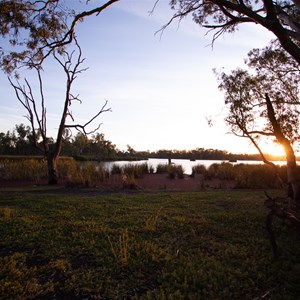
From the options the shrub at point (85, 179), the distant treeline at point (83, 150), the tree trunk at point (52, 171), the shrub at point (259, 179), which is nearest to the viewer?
the shrub at point (85, 179)

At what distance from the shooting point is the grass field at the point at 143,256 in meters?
3.46

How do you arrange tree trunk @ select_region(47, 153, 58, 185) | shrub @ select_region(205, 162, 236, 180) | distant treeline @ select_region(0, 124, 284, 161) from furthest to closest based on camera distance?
1. distant treeline @ select_region(0, 124, 284, 161)
2. shrub @ select_region(205, 162, 236, 180)
3. tree trunk @ select_region(47, 153, 58, 185)

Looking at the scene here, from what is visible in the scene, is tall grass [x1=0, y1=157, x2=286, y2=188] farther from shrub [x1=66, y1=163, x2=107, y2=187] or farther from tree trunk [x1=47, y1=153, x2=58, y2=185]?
tree trunk [x1=47, y1=153, x2=58, y2=185]

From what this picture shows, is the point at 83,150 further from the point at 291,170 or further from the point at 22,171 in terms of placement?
the point at 291,170

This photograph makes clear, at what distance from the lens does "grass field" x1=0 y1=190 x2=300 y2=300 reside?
3459mm

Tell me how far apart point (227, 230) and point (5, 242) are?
14.6 ft

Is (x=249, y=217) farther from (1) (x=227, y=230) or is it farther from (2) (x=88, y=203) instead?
(2) (x=88, y=203)

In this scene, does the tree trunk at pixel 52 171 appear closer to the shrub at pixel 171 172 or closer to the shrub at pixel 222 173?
the shrub at pixel 171 172

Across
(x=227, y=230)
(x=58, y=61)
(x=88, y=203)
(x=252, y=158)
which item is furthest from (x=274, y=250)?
(x=252, y=158)

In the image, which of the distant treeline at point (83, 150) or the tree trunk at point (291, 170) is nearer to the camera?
the tree trunk at point (291, 170)

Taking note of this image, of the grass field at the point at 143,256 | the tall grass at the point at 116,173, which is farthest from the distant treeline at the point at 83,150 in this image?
the grass field at the point at 143,256

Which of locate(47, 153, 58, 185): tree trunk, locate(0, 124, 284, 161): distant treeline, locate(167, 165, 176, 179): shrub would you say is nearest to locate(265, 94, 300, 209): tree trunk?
locate(167, 165, 176, 179): shrub

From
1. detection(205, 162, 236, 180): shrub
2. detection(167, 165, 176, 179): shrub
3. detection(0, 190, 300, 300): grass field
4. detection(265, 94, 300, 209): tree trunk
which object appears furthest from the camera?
detection(167, 165, 176, 179): shrub

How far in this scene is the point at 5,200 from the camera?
9688 mm
